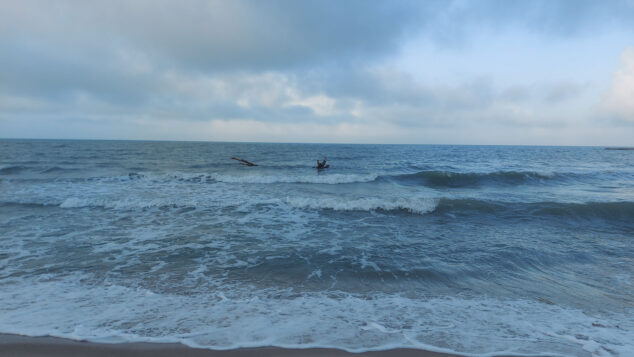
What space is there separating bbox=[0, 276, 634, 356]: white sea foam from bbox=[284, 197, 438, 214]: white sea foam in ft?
26.2

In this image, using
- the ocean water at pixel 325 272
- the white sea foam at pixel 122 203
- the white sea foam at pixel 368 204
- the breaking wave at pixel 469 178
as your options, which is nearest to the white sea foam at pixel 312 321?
the ocean water at pixel 325 272

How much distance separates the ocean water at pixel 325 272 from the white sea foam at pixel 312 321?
28 mm

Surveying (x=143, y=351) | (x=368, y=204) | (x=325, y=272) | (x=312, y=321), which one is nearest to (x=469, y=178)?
(x=368, y=204)

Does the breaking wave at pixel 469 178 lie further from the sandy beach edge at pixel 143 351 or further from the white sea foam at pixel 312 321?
the sandy beach edge at pixel 143 351

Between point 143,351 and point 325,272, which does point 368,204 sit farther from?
point 143,351

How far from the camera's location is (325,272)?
647 cm

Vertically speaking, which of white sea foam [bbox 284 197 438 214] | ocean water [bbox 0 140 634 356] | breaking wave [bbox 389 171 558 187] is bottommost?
ocean water [bbox 0 140 634 356]

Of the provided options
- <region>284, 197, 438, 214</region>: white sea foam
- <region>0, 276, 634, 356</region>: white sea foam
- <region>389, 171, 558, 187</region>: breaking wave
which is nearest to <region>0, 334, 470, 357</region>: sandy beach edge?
<region>0, 276, 634, 356</region>: white sea foam

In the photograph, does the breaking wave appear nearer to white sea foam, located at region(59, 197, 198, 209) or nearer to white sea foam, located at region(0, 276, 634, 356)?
white sea foam, located at region(59, 197, 198, 209)

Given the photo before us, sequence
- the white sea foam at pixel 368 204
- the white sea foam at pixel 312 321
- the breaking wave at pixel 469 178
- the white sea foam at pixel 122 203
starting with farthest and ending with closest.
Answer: the breaking wave at pixel 469 178 < the white sea foam at pixel 368 204 < the white sea foam at pixel 122 203 < the white sea foam at pixel 312 321

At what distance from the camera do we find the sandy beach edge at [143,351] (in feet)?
11.6

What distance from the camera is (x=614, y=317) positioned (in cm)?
462

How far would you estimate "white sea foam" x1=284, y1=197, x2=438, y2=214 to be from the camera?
13223 mm

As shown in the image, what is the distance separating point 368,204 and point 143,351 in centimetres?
1104
